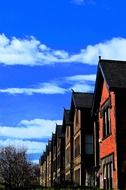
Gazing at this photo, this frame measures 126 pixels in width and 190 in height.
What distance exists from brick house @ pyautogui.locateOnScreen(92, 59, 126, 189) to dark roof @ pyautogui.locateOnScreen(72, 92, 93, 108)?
46.7 feet

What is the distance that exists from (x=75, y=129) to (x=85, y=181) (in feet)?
25.1

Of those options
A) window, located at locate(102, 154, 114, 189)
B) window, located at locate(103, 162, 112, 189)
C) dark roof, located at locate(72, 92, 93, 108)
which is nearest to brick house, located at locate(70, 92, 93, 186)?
dark roof, located at locate(72, 92, 93, 108)

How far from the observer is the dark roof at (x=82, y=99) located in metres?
48.7

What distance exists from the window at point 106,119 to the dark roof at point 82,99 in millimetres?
15928

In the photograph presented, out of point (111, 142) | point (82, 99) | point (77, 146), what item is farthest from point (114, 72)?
point (77, 146)

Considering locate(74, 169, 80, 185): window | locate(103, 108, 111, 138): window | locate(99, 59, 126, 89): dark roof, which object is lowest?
locate(74, 169, 80, 185): window

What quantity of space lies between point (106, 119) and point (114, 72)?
128 inches

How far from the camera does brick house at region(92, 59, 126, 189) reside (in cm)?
2856

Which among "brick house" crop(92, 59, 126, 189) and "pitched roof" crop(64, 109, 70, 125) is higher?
"pitched roof" crop(64, 109, 70, 125)

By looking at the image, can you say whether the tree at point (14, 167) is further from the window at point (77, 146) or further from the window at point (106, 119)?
the window at point (106, 119)

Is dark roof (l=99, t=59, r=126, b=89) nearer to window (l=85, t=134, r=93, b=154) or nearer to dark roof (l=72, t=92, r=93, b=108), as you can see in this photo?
dark roof (l=72, t=92, r=93, b=108)

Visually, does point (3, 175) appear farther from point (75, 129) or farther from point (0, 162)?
point (75, 129)

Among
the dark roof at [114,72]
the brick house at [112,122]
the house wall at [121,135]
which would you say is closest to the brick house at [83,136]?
the brick house at [112,122]

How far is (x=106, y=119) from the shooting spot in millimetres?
31953
